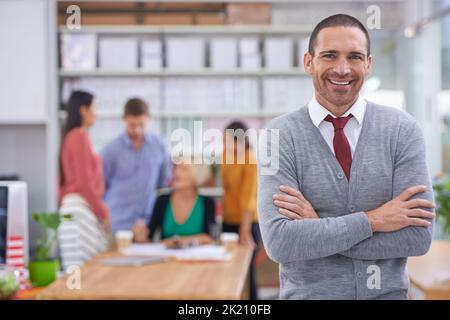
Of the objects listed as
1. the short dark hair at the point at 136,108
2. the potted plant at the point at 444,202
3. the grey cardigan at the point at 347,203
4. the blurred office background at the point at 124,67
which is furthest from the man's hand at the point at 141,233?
the grey cardigan at the point at 347,203

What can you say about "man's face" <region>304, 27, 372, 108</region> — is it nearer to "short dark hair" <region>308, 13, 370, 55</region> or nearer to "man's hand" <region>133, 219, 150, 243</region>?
"short dark hair" <region>308, 13, 370, 55</region>

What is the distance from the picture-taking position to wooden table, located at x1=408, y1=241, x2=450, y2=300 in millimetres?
1173

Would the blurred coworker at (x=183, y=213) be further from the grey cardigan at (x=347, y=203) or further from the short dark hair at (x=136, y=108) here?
the grey cardigan at (x=347, y=203)

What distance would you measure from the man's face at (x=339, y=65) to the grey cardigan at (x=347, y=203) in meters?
0.04

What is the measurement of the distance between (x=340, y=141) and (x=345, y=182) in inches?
2.5

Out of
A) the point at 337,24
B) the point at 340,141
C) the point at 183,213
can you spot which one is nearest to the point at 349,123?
the point at 340,141

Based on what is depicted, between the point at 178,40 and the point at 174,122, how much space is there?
1.74 feet

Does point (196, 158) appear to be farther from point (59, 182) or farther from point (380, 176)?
point (59, 182)

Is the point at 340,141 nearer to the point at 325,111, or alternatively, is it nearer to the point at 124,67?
the point at 325,111

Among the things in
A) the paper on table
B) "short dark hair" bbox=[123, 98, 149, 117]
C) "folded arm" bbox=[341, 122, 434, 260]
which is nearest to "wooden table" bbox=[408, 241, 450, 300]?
"folded arm" bbox=[341, 122, 434, 260]

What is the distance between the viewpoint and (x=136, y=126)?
388 centimetres

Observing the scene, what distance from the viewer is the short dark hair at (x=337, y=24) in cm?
98

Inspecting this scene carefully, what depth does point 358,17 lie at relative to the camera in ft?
3.26
